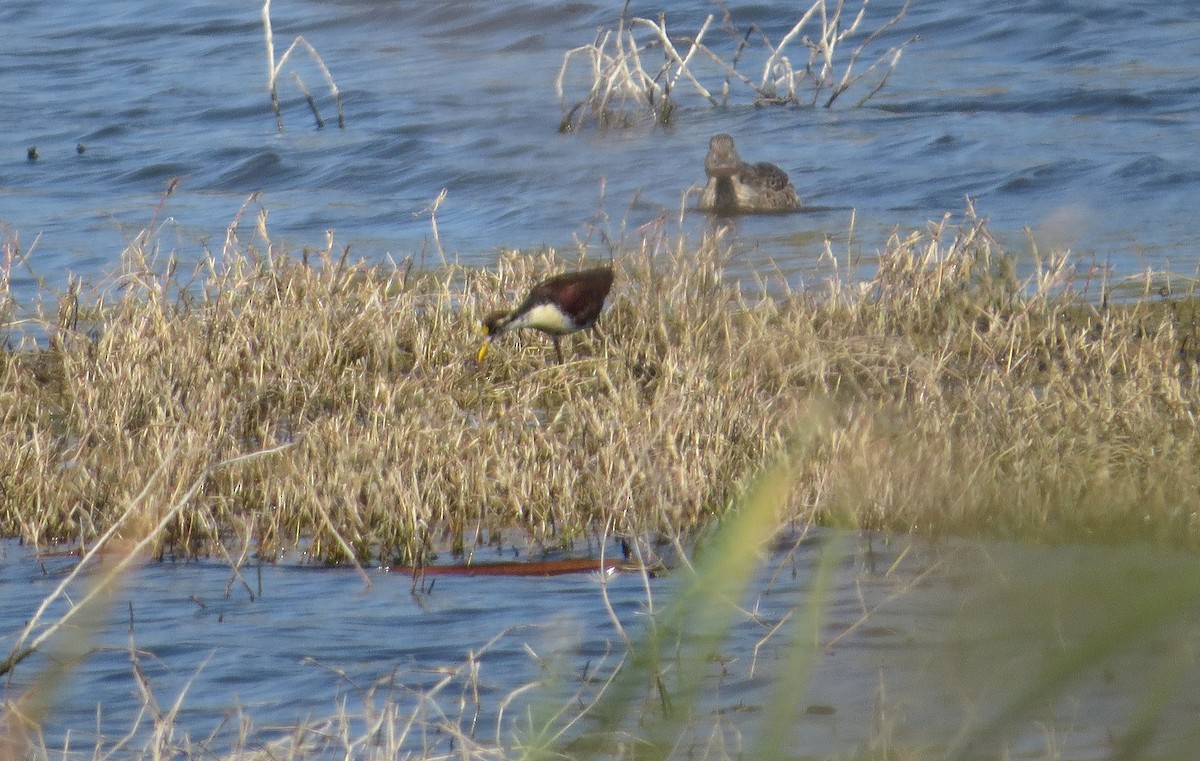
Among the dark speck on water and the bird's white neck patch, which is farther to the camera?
the bird's white neck patch

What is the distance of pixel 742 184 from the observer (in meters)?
13.7

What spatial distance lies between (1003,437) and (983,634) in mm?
4211

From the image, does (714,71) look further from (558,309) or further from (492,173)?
(558,309)

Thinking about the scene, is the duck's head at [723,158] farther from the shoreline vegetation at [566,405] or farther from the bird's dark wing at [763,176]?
the shoreline vegetation at [566,405]

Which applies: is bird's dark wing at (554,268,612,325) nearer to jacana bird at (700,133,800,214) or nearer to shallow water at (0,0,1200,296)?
shallow water at (0,0,1200,296)

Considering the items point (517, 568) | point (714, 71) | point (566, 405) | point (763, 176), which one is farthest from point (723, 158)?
point (517, 568)

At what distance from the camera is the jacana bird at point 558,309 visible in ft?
22.7

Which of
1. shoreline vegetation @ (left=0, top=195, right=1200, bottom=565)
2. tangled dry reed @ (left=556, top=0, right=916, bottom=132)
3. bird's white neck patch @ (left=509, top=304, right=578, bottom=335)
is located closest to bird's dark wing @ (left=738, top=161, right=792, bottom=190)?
tangled dry reed @ (left=556, top=0, right=916, bottom=132)

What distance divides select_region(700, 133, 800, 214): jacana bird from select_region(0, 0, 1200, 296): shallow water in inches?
10.6

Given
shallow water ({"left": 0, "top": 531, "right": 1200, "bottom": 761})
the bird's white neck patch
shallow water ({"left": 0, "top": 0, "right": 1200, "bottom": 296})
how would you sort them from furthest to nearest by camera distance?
1. shallow water ({"left": 0, "top": 0, "right": 1200, "bottom": 296})
2. the bird's white neck patch
3. shallow water ({"left": 0, "top": 531, "right": 1200, "bottom": 761})

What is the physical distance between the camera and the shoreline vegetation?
5.03m

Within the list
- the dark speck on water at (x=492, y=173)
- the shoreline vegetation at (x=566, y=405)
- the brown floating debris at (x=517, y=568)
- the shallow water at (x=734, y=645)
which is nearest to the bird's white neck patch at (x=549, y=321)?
the shoreline vegetation at (x=566, y=405)

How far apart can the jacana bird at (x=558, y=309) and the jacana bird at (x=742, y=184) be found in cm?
659

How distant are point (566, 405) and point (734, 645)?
2281 mm
